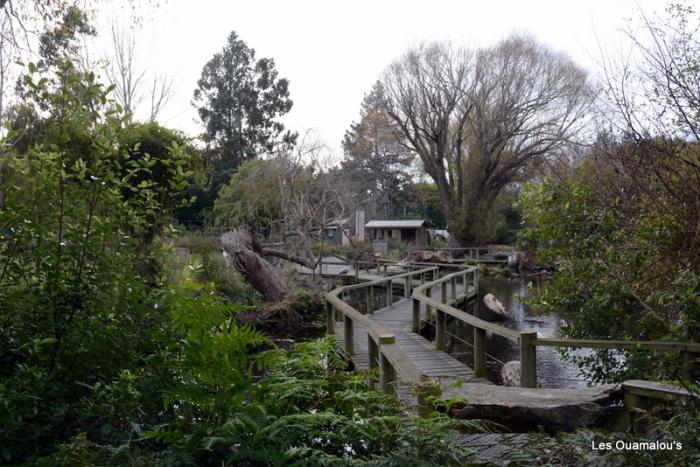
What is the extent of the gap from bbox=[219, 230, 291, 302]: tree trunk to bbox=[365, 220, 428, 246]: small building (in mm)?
26334

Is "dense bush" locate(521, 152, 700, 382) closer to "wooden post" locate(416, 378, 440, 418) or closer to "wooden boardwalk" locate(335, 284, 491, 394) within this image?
"wooden boardwalk" locate(335, 284, 491, 394)

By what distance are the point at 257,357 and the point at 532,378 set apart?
145 inches

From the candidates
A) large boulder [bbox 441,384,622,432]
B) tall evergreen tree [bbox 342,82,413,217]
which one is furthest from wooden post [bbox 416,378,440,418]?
tall evergreen tree [bbox 342,82,413,217]

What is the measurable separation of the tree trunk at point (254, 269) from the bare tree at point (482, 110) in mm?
22430

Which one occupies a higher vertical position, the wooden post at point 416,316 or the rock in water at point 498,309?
the wooden post at point 416,316

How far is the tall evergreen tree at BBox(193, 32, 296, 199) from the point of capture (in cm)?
4131

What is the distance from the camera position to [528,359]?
527cm

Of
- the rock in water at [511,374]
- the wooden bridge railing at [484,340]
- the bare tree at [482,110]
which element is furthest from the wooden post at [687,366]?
the bare tree at [482,110]

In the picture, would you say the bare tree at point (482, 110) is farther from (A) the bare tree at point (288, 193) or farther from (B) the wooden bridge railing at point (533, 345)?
(B) the wooden bridge railing at point (533, 345)

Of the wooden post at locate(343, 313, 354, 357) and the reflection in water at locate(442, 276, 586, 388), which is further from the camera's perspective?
the reflection in water at locate(442, 276, 586, 388)

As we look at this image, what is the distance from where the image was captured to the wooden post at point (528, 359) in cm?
523

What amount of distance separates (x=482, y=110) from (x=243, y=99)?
18538 millimetres

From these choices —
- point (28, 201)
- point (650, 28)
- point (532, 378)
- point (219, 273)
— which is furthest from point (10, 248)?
point (219, 273)

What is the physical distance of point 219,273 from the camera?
13.8 m
